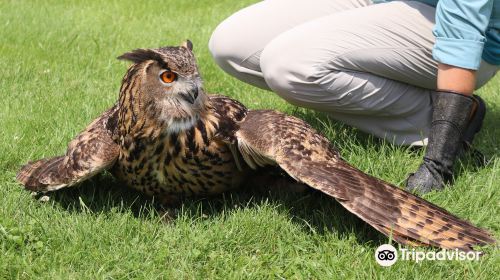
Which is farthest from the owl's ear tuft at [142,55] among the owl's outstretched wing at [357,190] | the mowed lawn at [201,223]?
the mowed lawn at [201,223]

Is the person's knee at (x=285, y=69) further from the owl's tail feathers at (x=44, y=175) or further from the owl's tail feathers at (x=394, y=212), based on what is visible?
the owl's tail feathers at (x=44, y=175)

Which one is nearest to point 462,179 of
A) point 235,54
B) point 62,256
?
point 235,54

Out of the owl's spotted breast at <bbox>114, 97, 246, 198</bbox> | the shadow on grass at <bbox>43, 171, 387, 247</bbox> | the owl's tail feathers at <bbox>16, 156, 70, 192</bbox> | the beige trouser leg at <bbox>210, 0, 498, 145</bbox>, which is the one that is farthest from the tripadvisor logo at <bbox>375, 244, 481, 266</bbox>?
the owl's tail feathers at <bbox>16, 156, 70, 192</bbox>

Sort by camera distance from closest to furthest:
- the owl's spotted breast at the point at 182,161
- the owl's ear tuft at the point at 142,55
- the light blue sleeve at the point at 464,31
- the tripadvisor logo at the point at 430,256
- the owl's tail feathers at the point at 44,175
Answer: the tripadvisor logo at the point at 430,256 < the owl's ear tuft at the point at 142,55 < the owl's spotted breast at the point at 182,161 < the owl's tail feathers at the point at 44,175 < the light blue sleeve at the point at 464,31

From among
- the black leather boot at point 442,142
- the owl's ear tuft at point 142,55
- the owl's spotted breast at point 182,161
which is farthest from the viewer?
the black leather boot at point 442,142

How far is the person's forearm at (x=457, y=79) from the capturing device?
12.6 feet

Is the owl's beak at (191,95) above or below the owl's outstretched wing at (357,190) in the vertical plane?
above

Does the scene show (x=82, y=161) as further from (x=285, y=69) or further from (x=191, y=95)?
(x=285, y=69)

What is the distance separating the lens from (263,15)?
499cm

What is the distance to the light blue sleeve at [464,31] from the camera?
3.76 meters

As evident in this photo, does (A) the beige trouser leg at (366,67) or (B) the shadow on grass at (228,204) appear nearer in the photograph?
(B) the shadow on grass at (228,204)

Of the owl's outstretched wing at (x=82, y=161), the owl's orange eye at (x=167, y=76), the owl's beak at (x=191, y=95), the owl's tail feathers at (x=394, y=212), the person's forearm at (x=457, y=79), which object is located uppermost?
the owl's orange eye at (x=167, y=76)

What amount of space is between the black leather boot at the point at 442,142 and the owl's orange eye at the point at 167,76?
1.55 meters

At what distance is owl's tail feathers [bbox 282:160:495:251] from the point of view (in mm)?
3152
